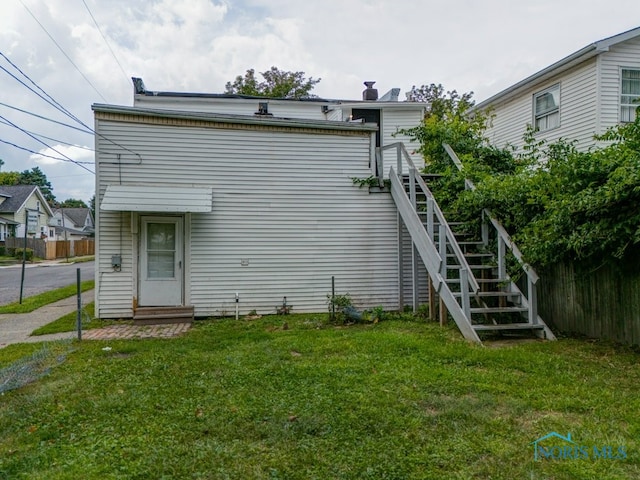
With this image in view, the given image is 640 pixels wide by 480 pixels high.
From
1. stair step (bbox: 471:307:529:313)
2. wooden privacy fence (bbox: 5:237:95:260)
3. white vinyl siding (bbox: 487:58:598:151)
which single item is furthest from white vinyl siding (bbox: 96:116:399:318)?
wooden privacy fence (bbox: 5:237:95:260)

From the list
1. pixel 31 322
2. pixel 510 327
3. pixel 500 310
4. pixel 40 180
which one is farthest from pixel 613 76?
pixel 40 180

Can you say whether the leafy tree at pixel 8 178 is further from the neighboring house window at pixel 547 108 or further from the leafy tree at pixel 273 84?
the neighboring house window at pixel 547 108

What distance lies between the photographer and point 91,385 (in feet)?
13.8

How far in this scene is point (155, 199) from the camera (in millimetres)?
7629

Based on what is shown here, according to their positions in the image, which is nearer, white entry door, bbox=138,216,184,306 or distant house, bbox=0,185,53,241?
white entry door, bbox=138,216,184,306

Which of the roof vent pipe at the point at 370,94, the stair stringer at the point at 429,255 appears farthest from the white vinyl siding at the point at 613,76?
the roof vent pipe at the point at 370,94

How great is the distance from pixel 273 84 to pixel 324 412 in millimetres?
25191

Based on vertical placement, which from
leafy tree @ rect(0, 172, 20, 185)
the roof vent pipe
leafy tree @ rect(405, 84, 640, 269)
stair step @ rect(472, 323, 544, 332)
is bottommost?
stair step @ rect(472, 323, 544, 332)

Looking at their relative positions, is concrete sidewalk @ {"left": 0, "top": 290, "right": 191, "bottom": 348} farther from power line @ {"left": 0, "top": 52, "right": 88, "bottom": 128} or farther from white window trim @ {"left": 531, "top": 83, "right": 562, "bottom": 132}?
white window trim @ {"left": 531, "top": 83, "right": 562, "bottom": 132}

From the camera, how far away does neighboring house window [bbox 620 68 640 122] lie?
10.4 m

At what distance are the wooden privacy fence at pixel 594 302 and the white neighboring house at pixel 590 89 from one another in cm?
499

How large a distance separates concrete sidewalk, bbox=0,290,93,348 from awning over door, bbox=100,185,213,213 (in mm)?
2309

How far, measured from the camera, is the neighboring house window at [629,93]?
1039 cm

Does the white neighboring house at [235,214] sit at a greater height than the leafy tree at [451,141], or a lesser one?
lesser
